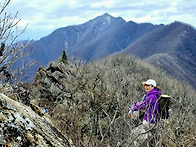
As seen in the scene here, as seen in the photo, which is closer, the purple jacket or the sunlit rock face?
the sunlit rock face

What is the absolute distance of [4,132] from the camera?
1899mm

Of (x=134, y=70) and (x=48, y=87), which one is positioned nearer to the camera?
(x=48, y=87)

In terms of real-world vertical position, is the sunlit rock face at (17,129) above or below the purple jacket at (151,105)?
above

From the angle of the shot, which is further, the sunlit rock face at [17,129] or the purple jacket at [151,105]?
the purple jacket at [151,105]

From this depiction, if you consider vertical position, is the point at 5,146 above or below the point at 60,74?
above

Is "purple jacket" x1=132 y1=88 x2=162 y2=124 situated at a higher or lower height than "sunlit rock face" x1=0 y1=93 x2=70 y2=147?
lower

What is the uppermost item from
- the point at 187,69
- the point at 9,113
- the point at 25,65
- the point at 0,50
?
the point at 0,50

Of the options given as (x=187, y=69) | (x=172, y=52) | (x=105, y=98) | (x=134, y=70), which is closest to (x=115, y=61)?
(x=134, y=70)

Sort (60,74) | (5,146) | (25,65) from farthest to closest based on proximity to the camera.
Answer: (60,74) < (25,65) < (5,146)

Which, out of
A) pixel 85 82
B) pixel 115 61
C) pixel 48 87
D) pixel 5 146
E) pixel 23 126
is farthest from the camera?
pixel 115 61

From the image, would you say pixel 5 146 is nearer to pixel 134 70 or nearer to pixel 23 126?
pixel 23 126

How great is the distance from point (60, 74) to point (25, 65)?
1691 cm

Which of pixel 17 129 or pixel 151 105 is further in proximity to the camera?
pixel 151 105

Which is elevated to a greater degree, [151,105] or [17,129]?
[17,129]
